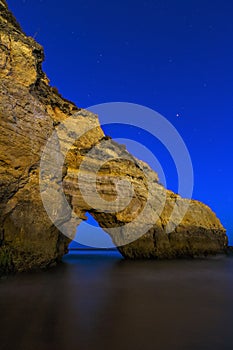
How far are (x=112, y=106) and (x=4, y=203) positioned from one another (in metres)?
14.2

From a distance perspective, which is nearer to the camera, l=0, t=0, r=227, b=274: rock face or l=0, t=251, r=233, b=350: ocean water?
l=0, t=251, r=233, b=350: ocean water

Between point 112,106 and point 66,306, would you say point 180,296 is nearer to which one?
point 66,306

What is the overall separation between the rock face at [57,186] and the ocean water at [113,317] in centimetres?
311

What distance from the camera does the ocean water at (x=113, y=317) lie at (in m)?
4.05

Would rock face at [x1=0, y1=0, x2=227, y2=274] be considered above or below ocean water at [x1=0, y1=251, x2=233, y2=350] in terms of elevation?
above

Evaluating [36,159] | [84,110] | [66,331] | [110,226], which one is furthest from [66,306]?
[84,110]

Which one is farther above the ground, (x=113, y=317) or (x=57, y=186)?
(x=57, y=186)

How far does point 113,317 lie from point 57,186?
872cm

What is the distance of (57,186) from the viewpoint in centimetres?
1305

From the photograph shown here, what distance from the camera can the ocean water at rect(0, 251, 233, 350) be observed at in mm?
4047

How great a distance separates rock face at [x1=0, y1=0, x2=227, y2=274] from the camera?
10758mm

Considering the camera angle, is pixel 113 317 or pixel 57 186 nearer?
pixel 113 317

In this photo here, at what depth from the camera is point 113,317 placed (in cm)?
539

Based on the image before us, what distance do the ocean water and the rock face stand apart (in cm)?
311
